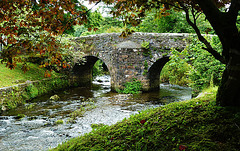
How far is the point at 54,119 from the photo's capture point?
719 cm

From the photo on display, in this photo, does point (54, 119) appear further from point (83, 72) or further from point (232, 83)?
point (83, 72)

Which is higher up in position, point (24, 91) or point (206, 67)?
point (206, 67)

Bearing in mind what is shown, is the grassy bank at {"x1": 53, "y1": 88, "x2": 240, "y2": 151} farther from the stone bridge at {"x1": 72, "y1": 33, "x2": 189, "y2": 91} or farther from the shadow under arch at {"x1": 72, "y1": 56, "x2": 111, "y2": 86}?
the shadow under arch at {"x1": 72, "y1": 56, "x2": 111, "y2": 86}

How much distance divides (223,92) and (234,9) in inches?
46.4

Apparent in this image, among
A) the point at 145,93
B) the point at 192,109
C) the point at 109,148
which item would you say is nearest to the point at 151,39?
the point at 145,93

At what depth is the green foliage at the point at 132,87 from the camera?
12.1 meters

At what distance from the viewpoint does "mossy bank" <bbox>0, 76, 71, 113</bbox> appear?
8383mm

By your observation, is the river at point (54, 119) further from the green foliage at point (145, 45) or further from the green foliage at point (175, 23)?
the green foliage at point (175, 23)

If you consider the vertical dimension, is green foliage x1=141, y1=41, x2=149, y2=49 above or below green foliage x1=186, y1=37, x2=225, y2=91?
above

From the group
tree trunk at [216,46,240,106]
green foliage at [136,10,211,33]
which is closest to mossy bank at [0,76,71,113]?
tree trunk at [216,46,240,106]

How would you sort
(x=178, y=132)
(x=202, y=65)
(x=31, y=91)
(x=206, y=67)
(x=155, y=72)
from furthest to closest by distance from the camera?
1. (x=155, y=72)
2. (x=31, y=91)
3. (x=206, y=67)
4. (x=202, y=65)
5. (x=178, y=132)

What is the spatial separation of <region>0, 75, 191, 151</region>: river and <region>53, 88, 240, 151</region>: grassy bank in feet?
8.73

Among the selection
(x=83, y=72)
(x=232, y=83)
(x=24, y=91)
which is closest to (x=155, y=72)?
(x=83, y=72)

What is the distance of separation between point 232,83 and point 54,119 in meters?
6.20
